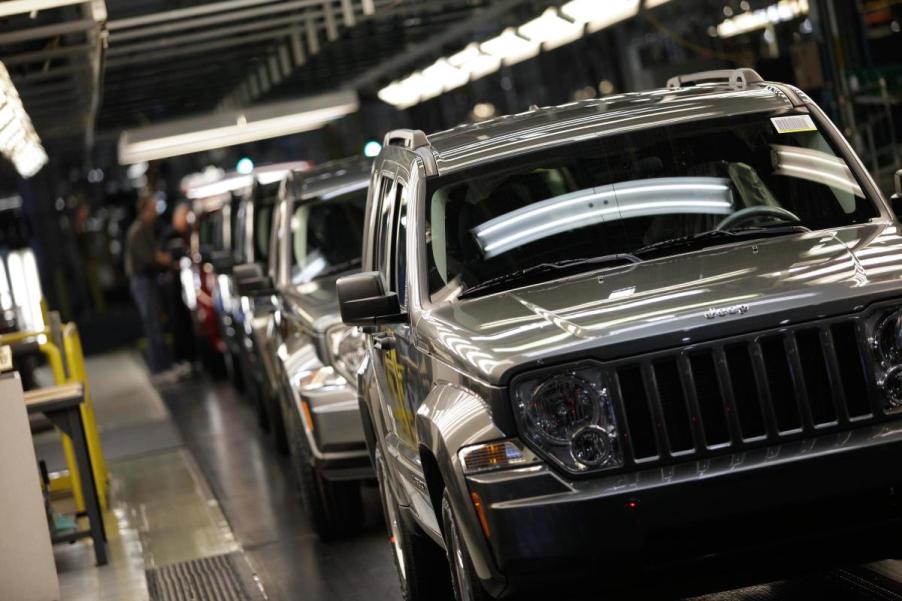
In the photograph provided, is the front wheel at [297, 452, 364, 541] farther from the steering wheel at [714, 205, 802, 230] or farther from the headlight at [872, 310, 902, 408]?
the headlight at [872, 310, 902, 408]

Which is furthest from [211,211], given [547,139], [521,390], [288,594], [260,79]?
[521,390]

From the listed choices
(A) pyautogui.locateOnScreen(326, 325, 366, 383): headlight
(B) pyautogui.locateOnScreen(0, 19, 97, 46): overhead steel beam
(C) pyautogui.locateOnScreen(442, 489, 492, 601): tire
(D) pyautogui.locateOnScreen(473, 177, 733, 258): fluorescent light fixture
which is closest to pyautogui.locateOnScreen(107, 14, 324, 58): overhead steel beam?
(B) pyautogui.locateOnScreen(0, 19, 97, 46): overhead steel beam

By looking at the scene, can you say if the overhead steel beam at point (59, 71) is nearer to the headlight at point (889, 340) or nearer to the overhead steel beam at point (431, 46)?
the overhead steel beam at point (431, 46)

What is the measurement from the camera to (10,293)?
1208 inches

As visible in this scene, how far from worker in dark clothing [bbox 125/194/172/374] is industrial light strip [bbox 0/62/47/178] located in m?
1.59

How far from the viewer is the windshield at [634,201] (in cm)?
638

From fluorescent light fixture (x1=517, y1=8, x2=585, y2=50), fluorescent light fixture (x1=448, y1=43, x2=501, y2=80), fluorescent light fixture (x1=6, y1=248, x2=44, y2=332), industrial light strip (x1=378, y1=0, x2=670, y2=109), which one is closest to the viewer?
industrial light strip (x1=378, y1=0, x2=670, y2=109)

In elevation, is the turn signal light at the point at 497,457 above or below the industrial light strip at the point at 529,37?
below

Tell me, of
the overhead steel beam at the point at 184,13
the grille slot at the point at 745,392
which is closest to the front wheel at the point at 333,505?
the grille slot at the point at 745,392

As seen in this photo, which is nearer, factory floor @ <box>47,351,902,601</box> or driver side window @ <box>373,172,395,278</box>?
driver side window @ <box>373,172,395,278</box>

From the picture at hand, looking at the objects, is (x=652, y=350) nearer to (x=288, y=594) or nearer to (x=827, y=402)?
(x=827, y=402)

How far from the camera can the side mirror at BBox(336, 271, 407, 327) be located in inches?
260

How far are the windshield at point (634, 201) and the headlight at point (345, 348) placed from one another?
11.1 ft

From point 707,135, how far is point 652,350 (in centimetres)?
175
